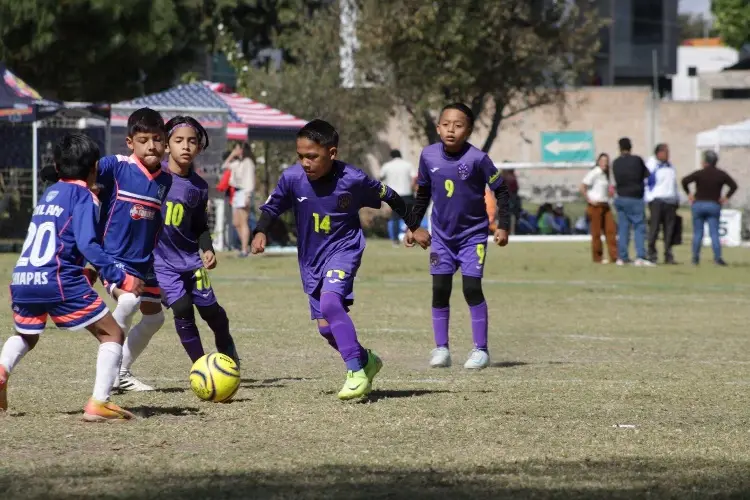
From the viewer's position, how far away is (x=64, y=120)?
30.2 meters

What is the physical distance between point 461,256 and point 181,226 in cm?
281

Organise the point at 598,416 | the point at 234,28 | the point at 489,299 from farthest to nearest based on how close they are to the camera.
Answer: the point at 234,28 → the point at 489,299 → the point at 598,416

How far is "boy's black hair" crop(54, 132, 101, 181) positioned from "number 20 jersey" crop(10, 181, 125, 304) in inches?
3.2

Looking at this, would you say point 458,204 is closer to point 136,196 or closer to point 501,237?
point 501,237

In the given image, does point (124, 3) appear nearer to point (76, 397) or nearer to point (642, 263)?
point (642, 263)

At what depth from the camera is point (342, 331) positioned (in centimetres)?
929

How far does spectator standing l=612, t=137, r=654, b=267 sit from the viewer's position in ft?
85.3

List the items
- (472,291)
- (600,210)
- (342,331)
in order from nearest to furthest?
(342,331)
(472,291)
(600,210)

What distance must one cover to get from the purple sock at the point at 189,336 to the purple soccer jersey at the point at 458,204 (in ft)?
8.10

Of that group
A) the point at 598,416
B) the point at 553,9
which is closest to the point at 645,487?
the point at 598,416

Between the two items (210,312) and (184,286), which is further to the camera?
(210,312)

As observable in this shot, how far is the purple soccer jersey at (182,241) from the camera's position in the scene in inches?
378

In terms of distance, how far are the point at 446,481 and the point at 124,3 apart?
1301 inches

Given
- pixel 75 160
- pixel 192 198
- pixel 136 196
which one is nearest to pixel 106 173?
pixel 136 196
